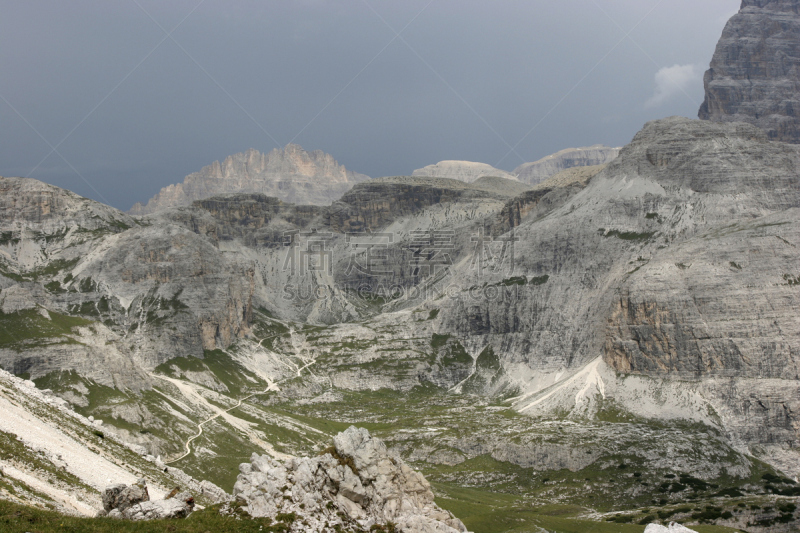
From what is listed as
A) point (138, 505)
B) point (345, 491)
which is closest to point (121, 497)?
point (138, 505)

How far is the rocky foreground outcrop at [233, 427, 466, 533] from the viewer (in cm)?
5228

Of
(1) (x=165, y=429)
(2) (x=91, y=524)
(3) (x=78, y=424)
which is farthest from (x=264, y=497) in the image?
(1) (x=165, y=429)

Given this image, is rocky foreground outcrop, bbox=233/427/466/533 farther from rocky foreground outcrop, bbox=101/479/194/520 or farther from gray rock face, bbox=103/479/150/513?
gray rock face, bbox=103/479/150/513

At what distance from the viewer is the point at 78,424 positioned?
94.3 metres

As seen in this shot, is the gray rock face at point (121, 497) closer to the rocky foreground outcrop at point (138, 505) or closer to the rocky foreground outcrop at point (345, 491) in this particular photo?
the rocky foreground outcrop at point (138, 505)

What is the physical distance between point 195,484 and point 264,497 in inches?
1817

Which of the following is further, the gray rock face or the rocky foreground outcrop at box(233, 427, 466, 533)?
the rocky foreground outcrop at box(233, 427, 466, 533)

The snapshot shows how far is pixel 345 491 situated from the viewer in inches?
2256

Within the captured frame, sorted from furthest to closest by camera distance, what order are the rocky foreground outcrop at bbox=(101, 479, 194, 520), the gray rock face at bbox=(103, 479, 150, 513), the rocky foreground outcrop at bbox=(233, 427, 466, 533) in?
the rocky foreground outcrop at bbox=(233, 427, 466, 533)
the gray rock face at bbox=(103, 479, 150, 513)
the rocky foreground outcrop at bbox=(101, 479, 194, 520)

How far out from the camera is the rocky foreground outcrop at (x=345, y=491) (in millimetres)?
52281

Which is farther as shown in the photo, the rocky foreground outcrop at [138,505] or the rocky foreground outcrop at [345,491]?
the rocky foreground outcrop at [345,491]

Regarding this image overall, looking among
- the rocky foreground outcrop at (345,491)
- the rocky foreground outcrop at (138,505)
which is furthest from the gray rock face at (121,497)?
the rocky foreground outcrop at (345,491)

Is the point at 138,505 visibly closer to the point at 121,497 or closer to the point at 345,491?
the point at 121,497

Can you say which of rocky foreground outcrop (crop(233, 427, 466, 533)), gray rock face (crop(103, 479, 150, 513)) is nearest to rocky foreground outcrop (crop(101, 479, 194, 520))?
gray rock face (crop(103, 479, 150, 513))
